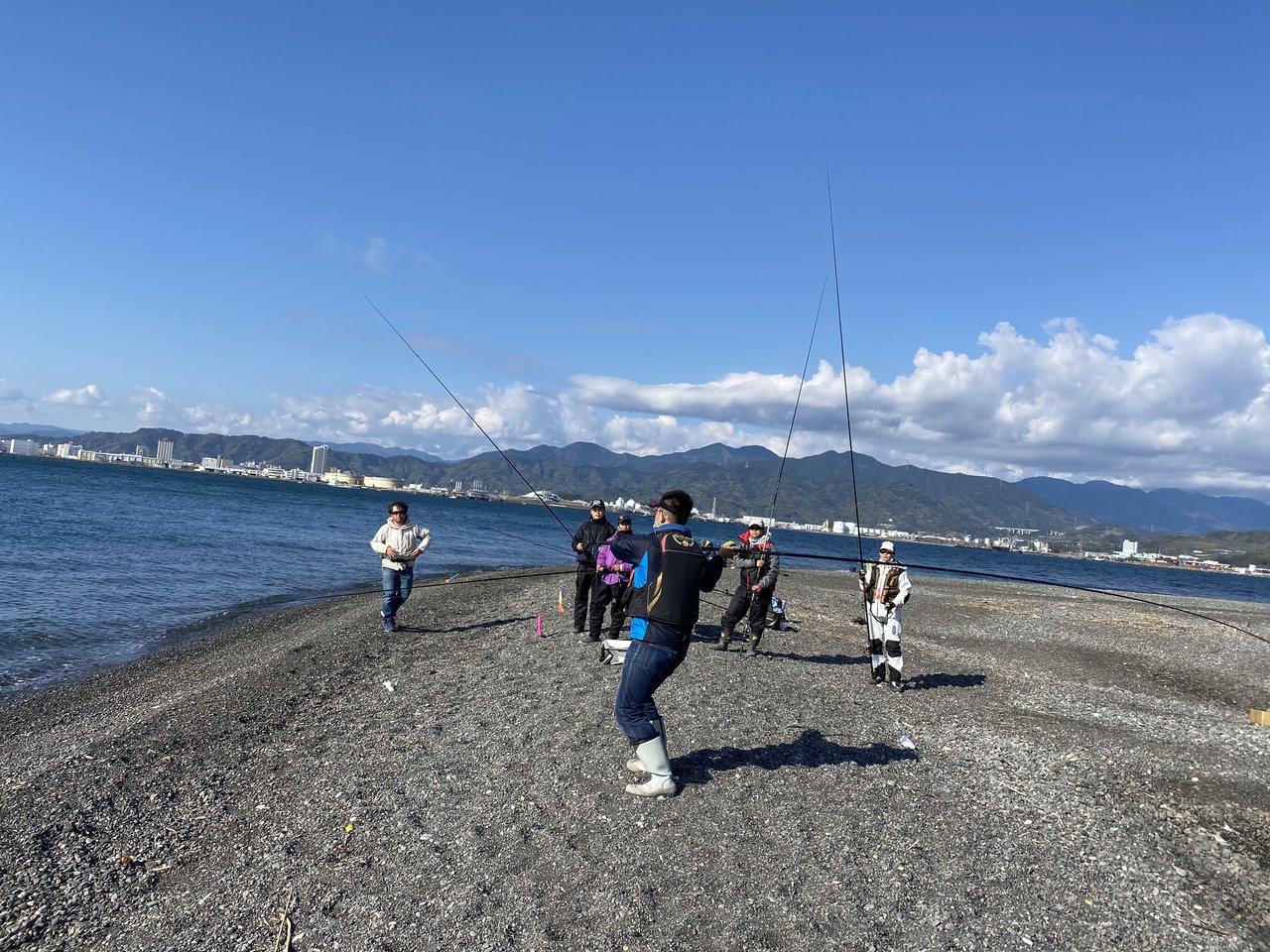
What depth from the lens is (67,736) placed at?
25.3ft

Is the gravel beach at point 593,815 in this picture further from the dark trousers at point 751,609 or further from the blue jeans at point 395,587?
the blue jeans at point 395,587

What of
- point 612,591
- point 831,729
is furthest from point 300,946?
point 612,591

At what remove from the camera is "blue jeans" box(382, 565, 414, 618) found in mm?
12945

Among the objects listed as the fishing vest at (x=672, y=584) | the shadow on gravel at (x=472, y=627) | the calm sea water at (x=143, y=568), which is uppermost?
the fishing vest at (x=672, y=584)

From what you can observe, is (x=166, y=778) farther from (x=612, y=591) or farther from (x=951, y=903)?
(x=612, y=591)

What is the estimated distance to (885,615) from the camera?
11.3 m

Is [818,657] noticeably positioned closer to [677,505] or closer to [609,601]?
[609,601]

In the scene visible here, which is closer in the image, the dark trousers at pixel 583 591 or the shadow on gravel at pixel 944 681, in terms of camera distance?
the shadow on gravel at pixel 944 681

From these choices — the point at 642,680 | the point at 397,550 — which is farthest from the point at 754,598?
the point at 642,680

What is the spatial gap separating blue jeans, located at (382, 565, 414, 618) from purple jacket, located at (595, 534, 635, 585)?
3469 millimetres

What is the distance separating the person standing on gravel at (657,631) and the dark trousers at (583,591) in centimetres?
636

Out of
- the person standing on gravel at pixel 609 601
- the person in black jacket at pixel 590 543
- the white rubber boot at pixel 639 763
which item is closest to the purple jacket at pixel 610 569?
the person standing on gravel at pixel 609 601

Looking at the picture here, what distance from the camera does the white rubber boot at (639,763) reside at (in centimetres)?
622

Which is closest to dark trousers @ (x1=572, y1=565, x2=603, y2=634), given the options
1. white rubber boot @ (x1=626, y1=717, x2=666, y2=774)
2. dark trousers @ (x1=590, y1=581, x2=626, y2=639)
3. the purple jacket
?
dark trousers @ (x1=590, y1=581, x2=626, y2=639)
